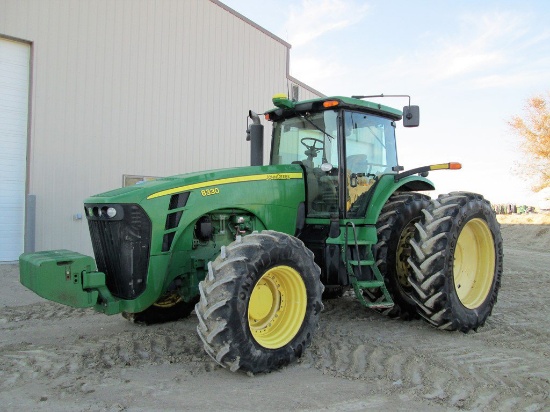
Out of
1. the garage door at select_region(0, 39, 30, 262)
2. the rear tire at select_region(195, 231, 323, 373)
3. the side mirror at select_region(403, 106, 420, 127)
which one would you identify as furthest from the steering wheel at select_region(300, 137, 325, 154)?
the garage door at select_region(0, 39, 30, 262)

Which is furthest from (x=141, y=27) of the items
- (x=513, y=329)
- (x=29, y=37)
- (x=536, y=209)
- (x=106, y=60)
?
(x=536, y=209)

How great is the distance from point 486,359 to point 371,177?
7.10 feet

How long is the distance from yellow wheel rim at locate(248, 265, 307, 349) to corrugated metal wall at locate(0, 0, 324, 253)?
6952mm

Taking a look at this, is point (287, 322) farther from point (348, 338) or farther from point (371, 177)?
point (371, 177)

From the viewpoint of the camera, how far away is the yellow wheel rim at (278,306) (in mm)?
3873

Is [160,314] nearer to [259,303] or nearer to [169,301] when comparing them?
[169,301]

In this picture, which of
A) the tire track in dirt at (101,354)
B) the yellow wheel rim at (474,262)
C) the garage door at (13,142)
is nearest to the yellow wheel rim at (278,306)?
the tire track in dirt at (101,354)

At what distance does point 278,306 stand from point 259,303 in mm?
197

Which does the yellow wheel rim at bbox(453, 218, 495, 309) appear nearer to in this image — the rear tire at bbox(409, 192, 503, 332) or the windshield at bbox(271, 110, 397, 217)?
the rear tire at bbox(409, 192, 503, 332)

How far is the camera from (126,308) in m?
3.96

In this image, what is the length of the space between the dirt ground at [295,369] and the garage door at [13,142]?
157 inches

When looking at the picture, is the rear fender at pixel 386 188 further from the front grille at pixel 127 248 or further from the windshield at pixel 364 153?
the front grille at pixel 127 248

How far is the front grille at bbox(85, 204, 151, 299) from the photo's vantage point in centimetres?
394

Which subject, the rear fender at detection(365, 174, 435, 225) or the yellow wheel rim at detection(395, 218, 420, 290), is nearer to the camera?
the rear fender at detection(365, 174, 435, 225)
